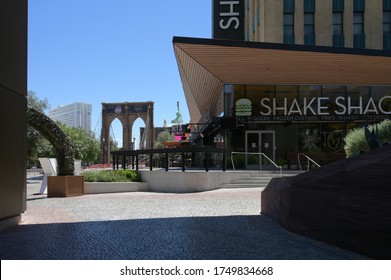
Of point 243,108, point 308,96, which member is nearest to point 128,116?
point 243,108

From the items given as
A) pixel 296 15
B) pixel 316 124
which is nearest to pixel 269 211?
pixel 316 124

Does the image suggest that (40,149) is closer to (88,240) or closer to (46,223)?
(46,223)

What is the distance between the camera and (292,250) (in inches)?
234

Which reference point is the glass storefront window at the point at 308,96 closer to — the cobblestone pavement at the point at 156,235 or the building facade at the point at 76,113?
the cobblestone pavement at the point at 156,235

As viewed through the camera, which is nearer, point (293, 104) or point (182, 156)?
point (182, 156)

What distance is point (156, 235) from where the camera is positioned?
285 inches

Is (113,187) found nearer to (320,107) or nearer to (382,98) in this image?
(320,107)

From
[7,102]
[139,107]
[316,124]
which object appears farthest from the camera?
[139,107]

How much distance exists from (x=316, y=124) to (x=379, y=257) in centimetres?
2395

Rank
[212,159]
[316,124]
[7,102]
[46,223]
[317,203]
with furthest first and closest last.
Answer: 1. [316,124]
2. [212,159]
3. [46,223]
4. [7,102]
5. [317,203]

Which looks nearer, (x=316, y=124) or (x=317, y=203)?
(x=317, y=203)

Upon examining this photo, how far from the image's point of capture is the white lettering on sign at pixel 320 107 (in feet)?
90.2

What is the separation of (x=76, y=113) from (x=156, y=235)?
17779 cm

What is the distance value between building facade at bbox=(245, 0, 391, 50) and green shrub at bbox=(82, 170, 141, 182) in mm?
20454
